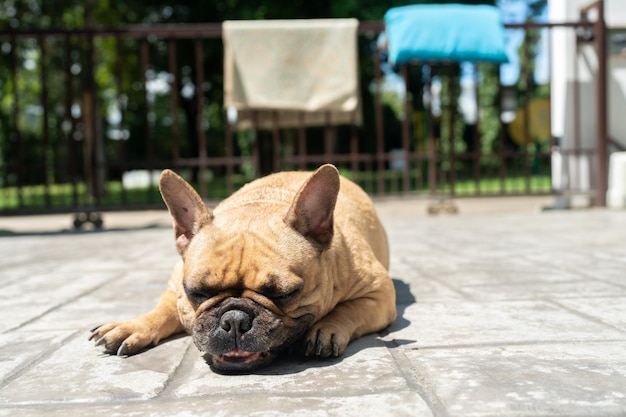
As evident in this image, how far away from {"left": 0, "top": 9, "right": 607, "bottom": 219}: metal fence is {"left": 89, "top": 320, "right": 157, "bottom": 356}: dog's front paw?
6437mm

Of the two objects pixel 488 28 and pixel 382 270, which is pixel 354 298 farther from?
pixel 488 28

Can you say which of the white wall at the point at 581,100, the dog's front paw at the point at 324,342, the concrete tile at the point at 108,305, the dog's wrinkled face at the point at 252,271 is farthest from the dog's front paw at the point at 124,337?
the white wall at the point at 581,100

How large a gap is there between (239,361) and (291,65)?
7111 mm

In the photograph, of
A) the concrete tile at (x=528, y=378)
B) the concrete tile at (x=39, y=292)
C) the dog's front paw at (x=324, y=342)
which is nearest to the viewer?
the concrete tile at (x=528, y=378)

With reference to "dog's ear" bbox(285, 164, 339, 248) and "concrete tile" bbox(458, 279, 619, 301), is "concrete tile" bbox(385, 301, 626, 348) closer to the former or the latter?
"concrete tile" bbox(458, 279, 619, 301)

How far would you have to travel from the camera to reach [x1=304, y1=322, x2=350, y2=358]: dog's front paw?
2.59 m

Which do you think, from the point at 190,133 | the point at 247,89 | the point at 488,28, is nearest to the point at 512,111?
the point at 190,133

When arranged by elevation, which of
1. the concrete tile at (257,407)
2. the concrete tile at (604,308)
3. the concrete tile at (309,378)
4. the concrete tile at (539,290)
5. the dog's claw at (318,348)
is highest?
the dog's claw at (318,348)

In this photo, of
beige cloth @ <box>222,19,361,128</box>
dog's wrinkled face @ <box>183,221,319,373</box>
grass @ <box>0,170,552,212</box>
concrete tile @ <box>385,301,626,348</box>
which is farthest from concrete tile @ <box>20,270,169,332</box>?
beige cloth @ <box>222,19,361,128</box>

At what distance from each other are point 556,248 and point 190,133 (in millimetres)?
23711

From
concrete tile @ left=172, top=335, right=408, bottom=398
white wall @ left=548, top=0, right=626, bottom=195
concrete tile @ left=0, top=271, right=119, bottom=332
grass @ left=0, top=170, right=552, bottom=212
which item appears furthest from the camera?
white wall @ left=548, top=0, right=626, bottom=195

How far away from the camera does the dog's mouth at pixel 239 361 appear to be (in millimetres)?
2479

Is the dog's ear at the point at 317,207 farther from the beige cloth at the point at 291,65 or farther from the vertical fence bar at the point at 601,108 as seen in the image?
the vertical fence bar at the point at 601,108

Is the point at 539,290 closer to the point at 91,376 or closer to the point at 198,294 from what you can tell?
the point at 198,294
